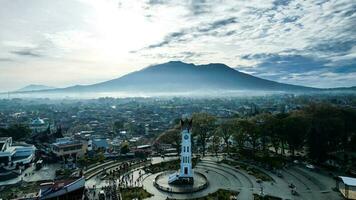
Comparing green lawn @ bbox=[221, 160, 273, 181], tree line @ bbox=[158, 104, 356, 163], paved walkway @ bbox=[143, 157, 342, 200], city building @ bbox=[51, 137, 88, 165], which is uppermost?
tree line @ bbox=[158, 104, 356, 163]

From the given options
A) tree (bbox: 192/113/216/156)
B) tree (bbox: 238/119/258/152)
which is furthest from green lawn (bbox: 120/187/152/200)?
tree (bbox: 238/119/258/152)

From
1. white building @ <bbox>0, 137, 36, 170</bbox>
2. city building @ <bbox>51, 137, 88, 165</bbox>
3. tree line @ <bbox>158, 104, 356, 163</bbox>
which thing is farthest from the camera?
city building @ <bbox>51, 137, 88, 165</bbox>

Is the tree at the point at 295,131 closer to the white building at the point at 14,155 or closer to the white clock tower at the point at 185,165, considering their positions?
the white clock tower at the point at 185,165

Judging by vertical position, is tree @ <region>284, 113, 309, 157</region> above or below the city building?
above

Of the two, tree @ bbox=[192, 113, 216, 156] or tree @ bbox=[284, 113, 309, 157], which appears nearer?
tree @ bbox=[284, 113, 309, 157]

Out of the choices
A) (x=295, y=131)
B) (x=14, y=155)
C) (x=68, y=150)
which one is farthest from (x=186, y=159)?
(x=14, y=155)

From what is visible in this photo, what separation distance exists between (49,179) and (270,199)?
61.8ft

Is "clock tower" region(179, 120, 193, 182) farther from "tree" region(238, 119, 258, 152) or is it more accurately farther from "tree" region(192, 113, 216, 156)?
"tree" region(238, 119, 258, 152)

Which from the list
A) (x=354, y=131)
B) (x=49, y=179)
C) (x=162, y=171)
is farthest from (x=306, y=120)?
(x=49, y=179)

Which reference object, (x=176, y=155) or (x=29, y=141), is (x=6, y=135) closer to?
(x=29, y=141)

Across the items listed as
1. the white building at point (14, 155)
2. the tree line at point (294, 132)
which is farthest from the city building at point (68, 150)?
the tree line at point (294, 132)

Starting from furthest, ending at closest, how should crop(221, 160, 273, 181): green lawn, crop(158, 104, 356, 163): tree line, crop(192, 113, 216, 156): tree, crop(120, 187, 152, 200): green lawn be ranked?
crop(192, 113, 216, 156): tree
crop(158, 104, 356, 163): tree line
crop(221, 160, 273, 181): green lawn
crop(120, 187, 152, 200): green lawn

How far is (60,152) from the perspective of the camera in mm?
34344

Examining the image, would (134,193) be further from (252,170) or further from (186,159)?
(252,170)
